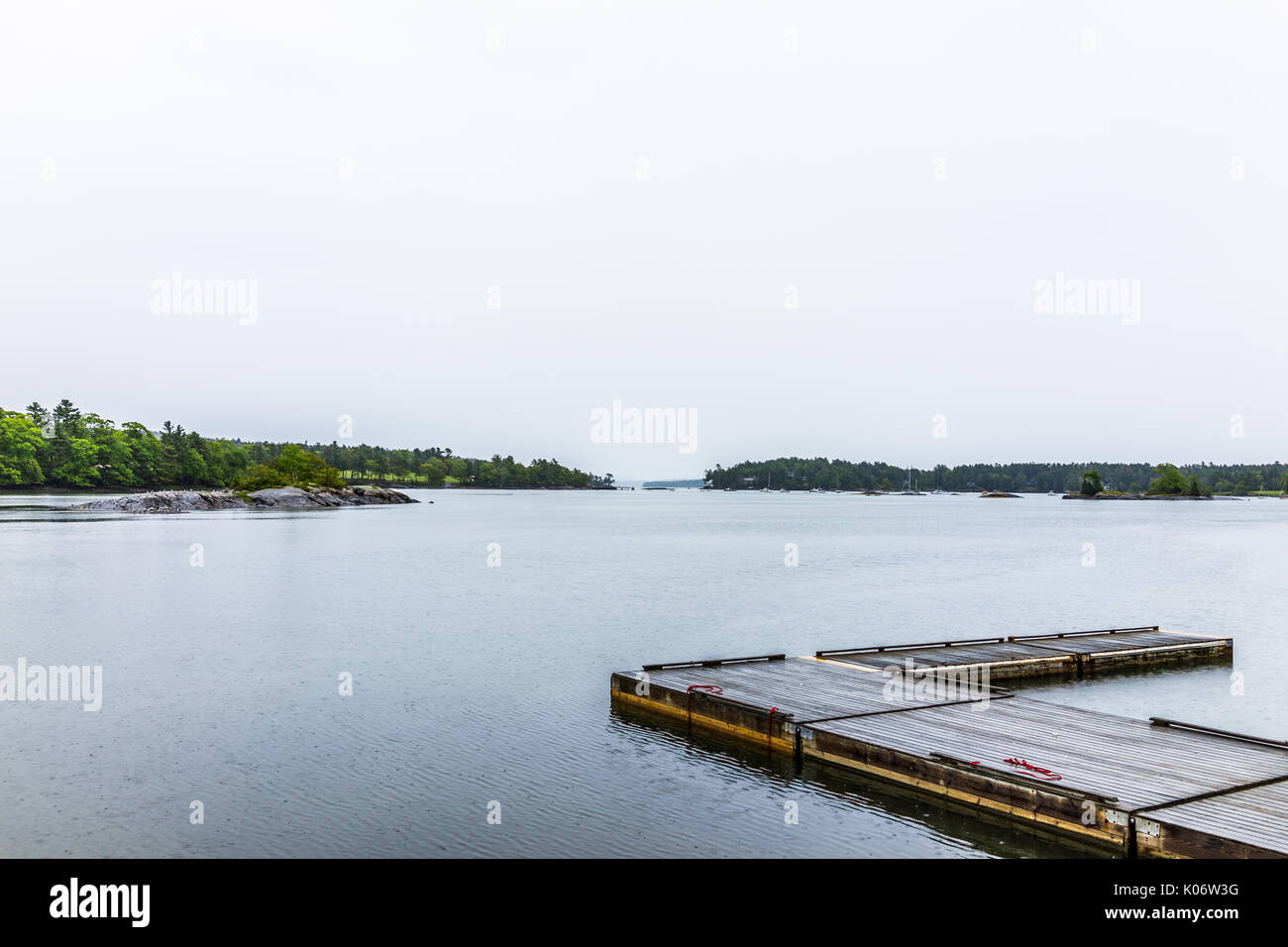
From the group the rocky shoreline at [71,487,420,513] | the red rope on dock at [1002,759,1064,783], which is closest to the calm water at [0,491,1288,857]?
the red rope on dock at [1002,759,1064,783]

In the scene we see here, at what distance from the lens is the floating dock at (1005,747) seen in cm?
1077

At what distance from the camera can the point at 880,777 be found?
545 inches

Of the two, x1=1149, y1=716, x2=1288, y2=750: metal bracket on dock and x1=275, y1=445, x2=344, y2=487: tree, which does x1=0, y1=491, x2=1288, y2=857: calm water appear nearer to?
x1=1149, y1=716, x2=1288, y2=750: metal bracket on dock

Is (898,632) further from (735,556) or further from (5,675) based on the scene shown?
(735,556)

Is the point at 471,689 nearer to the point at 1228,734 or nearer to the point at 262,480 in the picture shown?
the point at 1228,734

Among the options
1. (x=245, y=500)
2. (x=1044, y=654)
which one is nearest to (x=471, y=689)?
(x=1044, y=654)

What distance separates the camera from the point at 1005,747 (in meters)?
14.1

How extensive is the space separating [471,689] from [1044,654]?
1595cm

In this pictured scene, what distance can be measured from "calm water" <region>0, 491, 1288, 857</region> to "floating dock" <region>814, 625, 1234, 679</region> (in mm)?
791

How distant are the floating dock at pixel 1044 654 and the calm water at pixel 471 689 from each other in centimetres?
79

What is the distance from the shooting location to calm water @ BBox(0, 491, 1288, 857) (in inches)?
483

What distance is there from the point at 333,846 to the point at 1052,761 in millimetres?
10720

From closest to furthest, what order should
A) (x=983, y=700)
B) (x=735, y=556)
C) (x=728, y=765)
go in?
(x=728, y=765), (x=983, y=700), (x=735, y=556)
